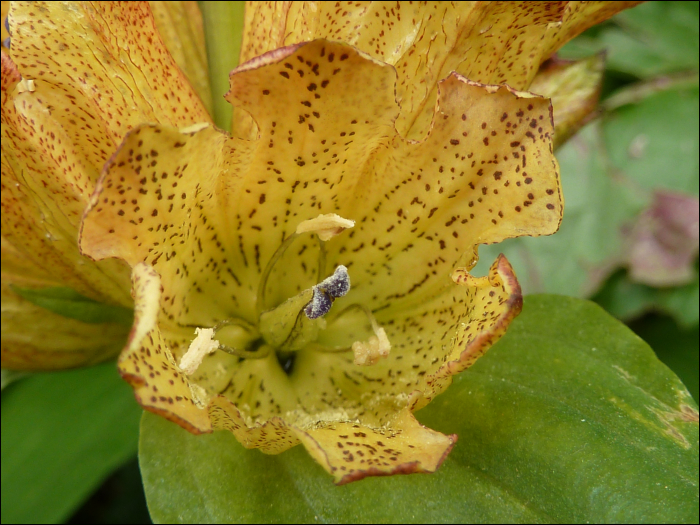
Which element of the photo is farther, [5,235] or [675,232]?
[675,232]

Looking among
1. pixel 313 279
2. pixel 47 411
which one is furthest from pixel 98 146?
pixel 47 411

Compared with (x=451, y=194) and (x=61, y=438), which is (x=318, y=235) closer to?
(x=451, y=194)

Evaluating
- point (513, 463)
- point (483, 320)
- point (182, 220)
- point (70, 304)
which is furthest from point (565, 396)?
point (70, 304)

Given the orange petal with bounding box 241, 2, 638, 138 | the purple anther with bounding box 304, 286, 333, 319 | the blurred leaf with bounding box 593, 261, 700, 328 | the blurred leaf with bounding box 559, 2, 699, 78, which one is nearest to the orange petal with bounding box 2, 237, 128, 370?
the purple anther with bounding box 304, 286, 333, 319

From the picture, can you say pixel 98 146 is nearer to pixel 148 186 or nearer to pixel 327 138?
pixel 148 186

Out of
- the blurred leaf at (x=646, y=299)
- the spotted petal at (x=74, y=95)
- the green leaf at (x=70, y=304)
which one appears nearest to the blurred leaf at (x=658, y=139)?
the blurred leaf at (x=646, y=299)

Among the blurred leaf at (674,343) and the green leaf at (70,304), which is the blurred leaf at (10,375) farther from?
the blurred leaf at (674,343)
